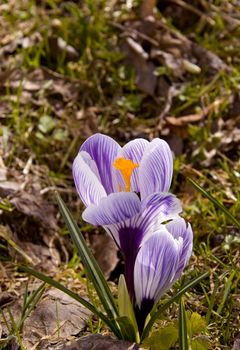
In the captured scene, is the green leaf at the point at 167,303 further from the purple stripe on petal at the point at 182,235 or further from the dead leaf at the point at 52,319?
the dead leaf at the point at 52,319

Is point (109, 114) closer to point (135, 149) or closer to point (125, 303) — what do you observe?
point (135, 149)

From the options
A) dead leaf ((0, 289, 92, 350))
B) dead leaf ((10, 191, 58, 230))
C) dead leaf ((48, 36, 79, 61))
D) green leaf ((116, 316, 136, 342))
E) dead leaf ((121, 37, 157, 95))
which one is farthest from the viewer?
dead leaf ((48, 36, 79, 61))

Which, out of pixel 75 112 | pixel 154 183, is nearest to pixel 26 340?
pixel 154 183

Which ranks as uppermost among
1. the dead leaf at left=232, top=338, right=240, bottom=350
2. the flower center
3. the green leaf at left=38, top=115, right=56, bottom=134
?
the flower center

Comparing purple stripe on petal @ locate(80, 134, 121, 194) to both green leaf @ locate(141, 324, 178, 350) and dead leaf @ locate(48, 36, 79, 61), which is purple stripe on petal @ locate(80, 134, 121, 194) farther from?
dead leaf @ locate(48, 36, 79, 61)

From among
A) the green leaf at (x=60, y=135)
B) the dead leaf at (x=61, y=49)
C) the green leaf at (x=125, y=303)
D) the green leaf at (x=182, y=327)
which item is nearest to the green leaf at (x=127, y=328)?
the green leaf at (x=125, y=303)

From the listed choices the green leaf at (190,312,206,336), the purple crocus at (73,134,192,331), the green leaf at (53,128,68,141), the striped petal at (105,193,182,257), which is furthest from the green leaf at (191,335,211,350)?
the green leaf at (53,128,68,141)
